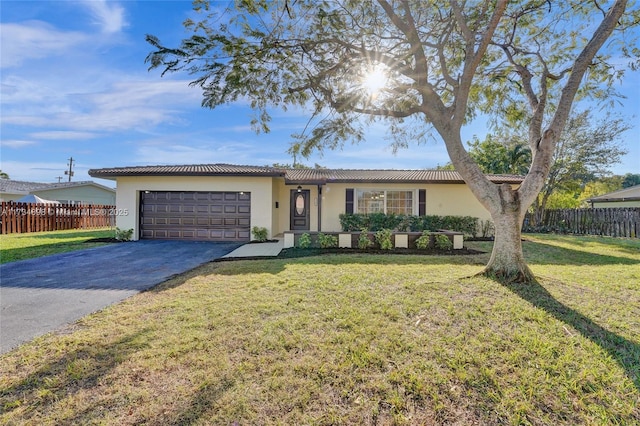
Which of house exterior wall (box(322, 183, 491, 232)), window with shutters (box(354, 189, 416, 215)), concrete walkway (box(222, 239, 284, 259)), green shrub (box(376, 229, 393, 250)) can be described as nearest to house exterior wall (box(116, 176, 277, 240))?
concrete walkway (box(222, 239, 284, 259))

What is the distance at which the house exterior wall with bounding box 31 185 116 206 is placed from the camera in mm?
22781

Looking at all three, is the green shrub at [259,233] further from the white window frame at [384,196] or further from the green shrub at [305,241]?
the white window frame at [384,196]

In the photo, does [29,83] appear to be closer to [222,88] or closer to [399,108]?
[222,88]

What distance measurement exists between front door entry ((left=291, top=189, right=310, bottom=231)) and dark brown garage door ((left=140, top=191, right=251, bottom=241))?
264cm

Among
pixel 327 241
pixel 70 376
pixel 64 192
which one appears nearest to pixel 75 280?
pixel 70 376

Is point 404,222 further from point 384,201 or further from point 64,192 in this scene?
point 64,192

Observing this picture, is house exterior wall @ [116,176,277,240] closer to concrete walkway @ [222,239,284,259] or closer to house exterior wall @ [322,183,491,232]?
concrete walkway @ [222,239,284,259]

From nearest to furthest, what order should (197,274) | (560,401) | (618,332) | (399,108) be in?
(560,401)
(618,332)
(197,274)
(399,108)

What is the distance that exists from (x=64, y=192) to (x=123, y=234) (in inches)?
710

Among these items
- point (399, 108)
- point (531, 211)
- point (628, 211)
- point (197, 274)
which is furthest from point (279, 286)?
point (531, 211)

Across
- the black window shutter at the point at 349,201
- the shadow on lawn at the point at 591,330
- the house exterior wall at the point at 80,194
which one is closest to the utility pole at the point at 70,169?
the house exterior wall at the point at 80,194

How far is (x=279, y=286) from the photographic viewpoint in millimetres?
5246

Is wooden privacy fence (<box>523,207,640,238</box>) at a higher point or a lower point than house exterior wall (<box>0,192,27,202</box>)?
lower

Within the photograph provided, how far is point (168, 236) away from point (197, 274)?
23.1ft
